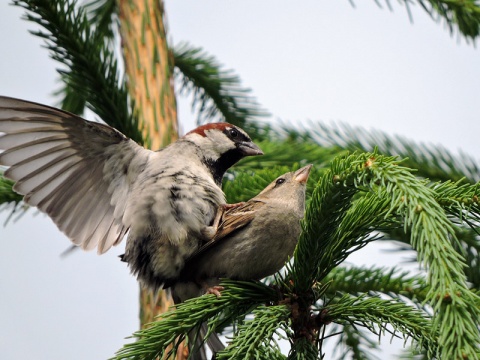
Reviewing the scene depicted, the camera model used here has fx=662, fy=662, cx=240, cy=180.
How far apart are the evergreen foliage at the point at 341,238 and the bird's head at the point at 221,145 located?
0.35 feet

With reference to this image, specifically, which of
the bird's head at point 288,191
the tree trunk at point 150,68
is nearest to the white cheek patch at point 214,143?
the tree trunk at point 150,68

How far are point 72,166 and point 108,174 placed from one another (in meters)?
0.18

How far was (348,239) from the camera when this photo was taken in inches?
83.1

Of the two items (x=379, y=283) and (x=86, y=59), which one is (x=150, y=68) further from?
(x=379, y=283)

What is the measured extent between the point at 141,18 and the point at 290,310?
233 centimetres

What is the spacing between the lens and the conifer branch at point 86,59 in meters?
3.07

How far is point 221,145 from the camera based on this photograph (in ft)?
11.3

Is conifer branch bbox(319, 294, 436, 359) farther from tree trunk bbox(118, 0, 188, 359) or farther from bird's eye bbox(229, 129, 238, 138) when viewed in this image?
tree trunk bbox(118, 0, 188, 359)

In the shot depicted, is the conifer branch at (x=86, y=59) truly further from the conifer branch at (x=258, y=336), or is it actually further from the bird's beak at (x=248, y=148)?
the conifer branch at (x=258, y=336)

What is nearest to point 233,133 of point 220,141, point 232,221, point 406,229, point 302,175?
point 220,141

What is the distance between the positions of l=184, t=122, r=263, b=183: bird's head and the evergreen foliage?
11cm

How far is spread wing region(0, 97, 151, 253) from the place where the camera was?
3.16 m

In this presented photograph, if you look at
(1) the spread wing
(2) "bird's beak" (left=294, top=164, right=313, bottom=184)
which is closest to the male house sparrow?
(1) the spread wing

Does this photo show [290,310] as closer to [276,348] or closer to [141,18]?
[276,348]
